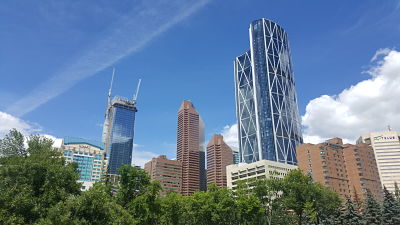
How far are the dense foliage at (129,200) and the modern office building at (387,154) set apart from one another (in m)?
137

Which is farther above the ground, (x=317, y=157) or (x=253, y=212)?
(x=317, y=157)

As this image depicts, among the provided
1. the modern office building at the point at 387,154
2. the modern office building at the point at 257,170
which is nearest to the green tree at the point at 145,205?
the modern office building at the point at 257,170

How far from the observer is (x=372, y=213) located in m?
65.5

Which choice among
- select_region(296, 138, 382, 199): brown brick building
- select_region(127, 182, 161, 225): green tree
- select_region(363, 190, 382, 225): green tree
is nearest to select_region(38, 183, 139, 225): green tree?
select_region(127, 182, 161, 225): green tree

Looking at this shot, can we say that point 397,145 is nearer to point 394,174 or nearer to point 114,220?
point 394,174

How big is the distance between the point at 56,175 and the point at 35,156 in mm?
11688

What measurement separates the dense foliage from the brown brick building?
69564 mm

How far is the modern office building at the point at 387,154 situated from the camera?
18791 centimetres

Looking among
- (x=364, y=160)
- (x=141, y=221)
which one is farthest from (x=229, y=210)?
(x=364, y=160)

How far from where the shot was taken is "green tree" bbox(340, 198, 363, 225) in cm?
6450

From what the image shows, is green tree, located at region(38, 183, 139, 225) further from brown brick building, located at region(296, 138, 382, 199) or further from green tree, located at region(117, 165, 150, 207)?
brown brick building, located at region(296, 138, 382, 199)

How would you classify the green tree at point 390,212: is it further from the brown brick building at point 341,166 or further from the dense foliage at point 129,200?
the brown brick building at point 341,166

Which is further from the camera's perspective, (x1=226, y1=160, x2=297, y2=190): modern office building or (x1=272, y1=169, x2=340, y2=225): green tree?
(x1=226, y1=160, x2=297, y2=190): modern office building

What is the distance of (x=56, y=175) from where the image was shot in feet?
102
